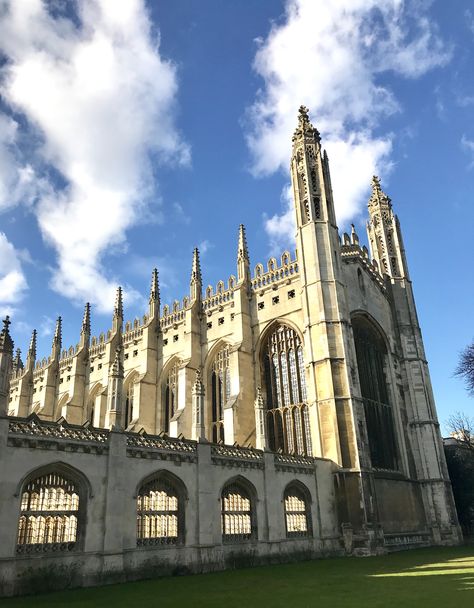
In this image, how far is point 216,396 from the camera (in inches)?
1513

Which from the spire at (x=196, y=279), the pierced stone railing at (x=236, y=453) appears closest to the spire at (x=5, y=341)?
the pierced stone railing at (x=236, y=453)

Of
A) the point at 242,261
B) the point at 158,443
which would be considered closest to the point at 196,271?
the point at 242,261

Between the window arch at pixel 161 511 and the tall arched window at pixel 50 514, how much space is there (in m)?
2.51

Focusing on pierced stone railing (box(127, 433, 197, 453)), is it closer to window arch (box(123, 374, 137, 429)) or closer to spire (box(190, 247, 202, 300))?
spire (box(190, 247, 202, 300))

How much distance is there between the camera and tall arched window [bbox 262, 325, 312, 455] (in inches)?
1296

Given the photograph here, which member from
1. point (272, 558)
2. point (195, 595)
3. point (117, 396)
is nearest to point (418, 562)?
point (272, 558)

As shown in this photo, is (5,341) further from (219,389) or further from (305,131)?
(305,131)

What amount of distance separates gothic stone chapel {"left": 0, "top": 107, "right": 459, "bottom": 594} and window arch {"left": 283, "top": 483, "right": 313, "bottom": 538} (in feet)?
0.33

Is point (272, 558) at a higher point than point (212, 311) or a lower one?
lower

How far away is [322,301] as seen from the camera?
106 ft

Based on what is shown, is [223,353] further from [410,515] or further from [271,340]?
[410,515]

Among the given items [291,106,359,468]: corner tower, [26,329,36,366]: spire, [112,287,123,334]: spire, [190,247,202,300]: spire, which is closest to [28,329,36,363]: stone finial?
[26,329,36,366]: spire

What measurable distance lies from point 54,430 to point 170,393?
1025 inches

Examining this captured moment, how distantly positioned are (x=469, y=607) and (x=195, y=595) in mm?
6471
